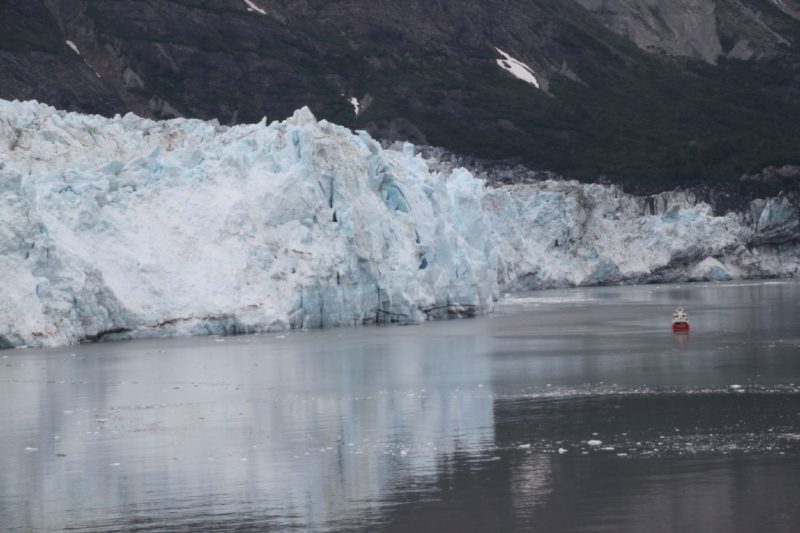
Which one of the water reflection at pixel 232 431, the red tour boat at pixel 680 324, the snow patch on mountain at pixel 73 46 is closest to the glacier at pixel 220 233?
the water reflection at pixel 232 431

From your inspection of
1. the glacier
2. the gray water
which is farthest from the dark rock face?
the gray water

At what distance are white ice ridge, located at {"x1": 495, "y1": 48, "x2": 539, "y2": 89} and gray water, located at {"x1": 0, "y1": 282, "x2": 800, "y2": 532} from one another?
116m

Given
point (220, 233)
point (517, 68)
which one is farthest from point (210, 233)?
point (517, 68)

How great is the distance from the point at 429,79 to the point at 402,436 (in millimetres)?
120861

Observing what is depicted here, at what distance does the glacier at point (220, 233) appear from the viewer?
104ft

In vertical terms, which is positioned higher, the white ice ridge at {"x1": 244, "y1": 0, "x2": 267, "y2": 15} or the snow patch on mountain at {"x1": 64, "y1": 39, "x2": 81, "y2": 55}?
the white ice ridge at {"x1": 244, "y1": 0, "x2": 267, "y2": 15}

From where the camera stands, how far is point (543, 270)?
73312 millimetres

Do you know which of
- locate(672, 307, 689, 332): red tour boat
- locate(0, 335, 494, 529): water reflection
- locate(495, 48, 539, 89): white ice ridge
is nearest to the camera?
locate(0, 335, 494, 529): water reflection

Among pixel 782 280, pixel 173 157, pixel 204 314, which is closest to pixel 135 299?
pixel 204 314

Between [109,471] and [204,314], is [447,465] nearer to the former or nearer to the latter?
[109,471]

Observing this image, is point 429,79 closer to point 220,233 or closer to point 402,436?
point 220,233

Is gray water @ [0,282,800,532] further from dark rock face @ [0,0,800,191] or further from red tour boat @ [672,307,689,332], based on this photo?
dark rock face @ [0,0,800,191]

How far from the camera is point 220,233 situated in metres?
35.7

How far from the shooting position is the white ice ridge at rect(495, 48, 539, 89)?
484 ft
